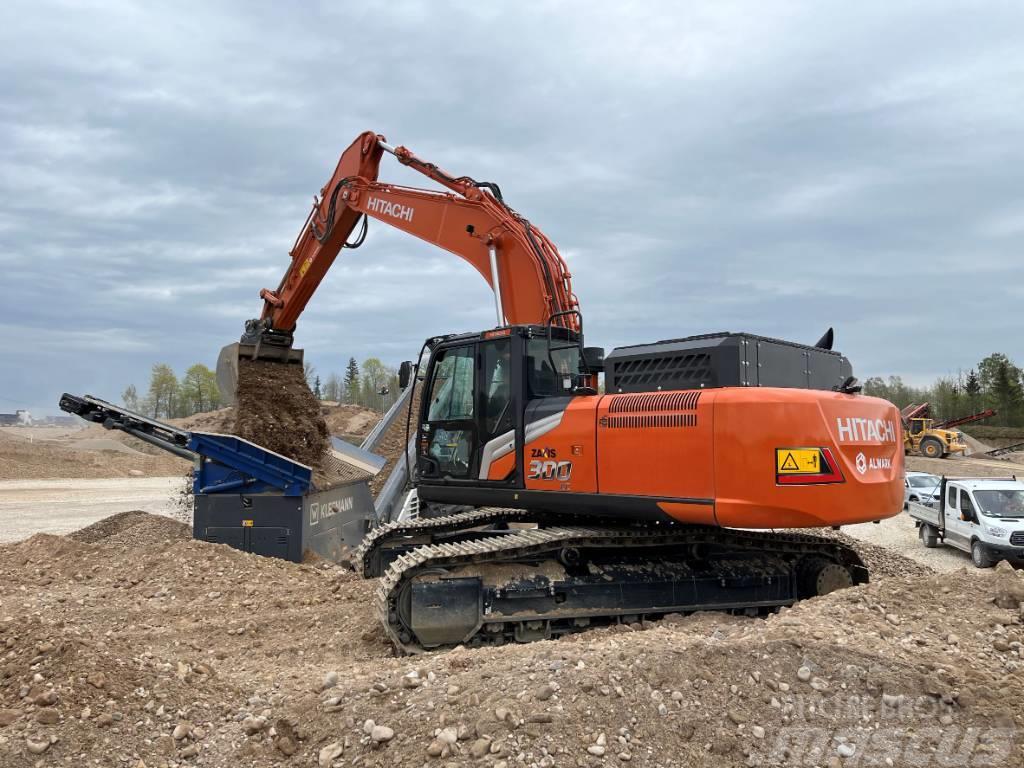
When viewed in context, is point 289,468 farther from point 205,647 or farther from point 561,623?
point 561,623

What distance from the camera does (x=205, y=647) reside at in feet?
19.5

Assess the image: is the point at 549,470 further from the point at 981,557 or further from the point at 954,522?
the point at 954,522

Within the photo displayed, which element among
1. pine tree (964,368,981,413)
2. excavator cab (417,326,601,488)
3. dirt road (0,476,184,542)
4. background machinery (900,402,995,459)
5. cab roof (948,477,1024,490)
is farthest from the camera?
pine tree (964,368,981,413)

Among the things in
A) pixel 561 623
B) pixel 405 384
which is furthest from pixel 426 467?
pixel 561 623

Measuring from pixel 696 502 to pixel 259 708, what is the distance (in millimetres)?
3153

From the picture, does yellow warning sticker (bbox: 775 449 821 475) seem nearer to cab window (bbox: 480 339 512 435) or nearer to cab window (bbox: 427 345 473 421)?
cab window (bbox: 480 339 512 435)

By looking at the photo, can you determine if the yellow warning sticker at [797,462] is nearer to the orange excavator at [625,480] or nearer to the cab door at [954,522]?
the orange excavator at [625,480]

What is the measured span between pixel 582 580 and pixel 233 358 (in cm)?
664

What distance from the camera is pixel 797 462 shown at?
5367mm

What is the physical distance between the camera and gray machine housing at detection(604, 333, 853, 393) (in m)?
5.78

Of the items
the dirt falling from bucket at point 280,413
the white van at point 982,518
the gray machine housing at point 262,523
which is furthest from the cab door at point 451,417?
the white van at point 982,518

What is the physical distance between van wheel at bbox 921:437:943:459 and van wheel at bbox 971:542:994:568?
2997cm

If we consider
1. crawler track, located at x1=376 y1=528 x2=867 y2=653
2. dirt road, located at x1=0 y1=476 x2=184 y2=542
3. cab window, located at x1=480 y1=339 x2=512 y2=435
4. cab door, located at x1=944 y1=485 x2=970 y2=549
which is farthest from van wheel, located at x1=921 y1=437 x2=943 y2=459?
cab window, located at x1=480 y1=339 x2=512 y2=435

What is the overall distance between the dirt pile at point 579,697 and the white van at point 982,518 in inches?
311
